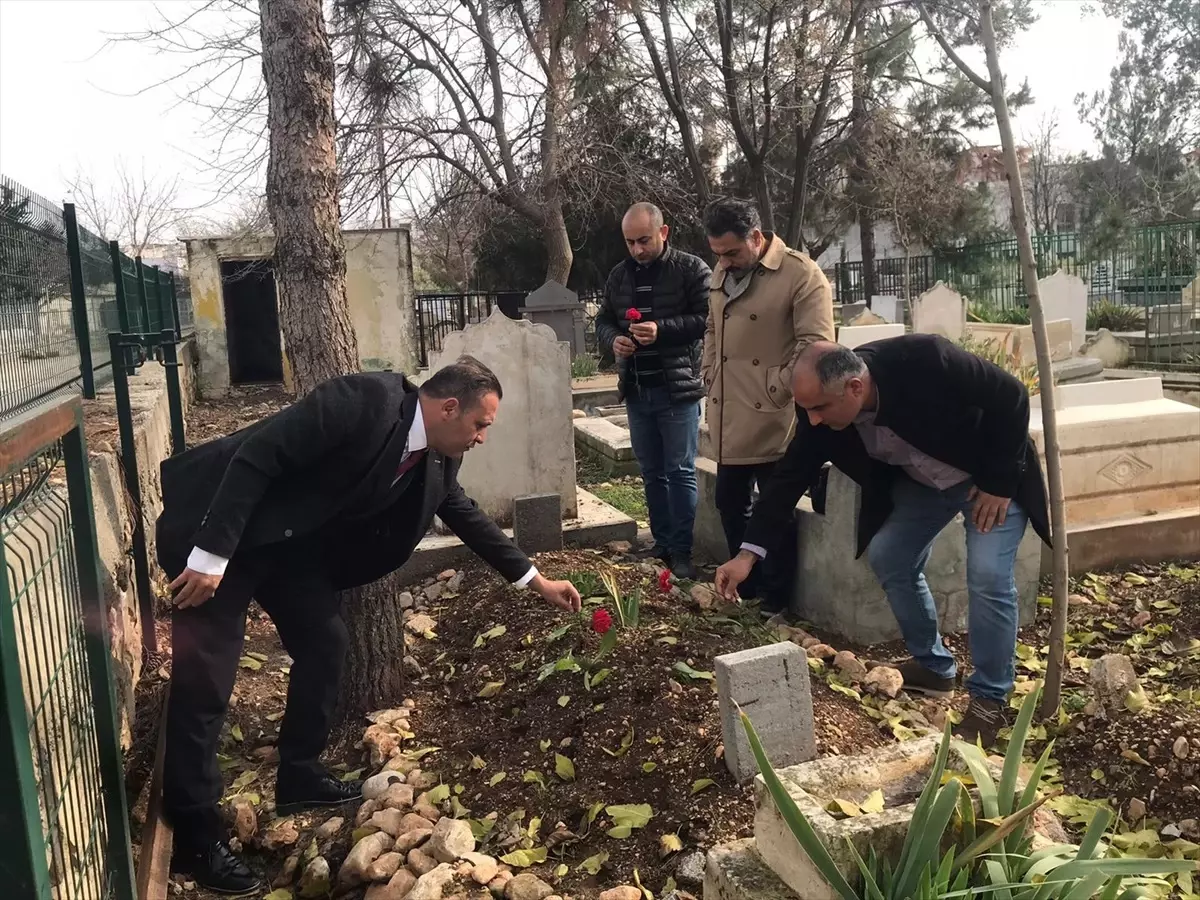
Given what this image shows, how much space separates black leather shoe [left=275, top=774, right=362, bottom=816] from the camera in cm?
303

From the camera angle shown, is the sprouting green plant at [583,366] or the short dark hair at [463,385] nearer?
the short dark hair at [463,385]

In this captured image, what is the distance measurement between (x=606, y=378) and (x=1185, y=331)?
7408mm

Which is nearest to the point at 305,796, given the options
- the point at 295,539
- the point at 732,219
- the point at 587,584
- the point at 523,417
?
the point at 295,539

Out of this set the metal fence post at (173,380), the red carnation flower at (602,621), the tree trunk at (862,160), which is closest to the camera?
the red carnation flower at (602,621)

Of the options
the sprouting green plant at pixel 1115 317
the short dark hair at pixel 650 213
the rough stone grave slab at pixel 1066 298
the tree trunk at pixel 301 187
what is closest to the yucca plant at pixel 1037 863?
the tree trunk at pixel 301 187

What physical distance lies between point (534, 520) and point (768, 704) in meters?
2.64

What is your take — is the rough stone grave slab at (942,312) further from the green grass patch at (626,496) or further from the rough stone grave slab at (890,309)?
the rough stone grave slab at (890,309)

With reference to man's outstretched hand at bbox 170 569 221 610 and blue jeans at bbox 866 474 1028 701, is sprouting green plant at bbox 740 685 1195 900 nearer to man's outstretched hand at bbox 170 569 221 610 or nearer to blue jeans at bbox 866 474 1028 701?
blue jeans at bbox 866 474 1028 701

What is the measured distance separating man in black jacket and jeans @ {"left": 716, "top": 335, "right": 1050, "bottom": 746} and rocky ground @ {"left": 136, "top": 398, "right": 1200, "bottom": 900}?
27cm

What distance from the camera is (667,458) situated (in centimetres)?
496

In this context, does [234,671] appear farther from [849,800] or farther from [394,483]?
[849,800]

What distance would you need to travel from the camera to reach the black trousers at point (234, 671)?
2.75 meters

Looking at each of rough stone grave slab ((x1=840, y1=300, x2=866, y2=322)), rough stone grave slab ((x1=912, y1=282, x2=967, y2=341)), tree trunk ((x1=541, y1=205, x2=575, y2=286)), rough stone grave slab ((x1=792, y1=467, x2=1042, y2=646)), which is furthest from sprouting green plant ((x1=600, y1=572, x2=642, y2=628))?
tree trunk ((x1=541, y1=205, x2=575, y2=286))

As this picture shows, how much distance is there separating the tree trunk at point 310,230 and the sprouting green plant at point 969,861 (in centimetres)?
205
